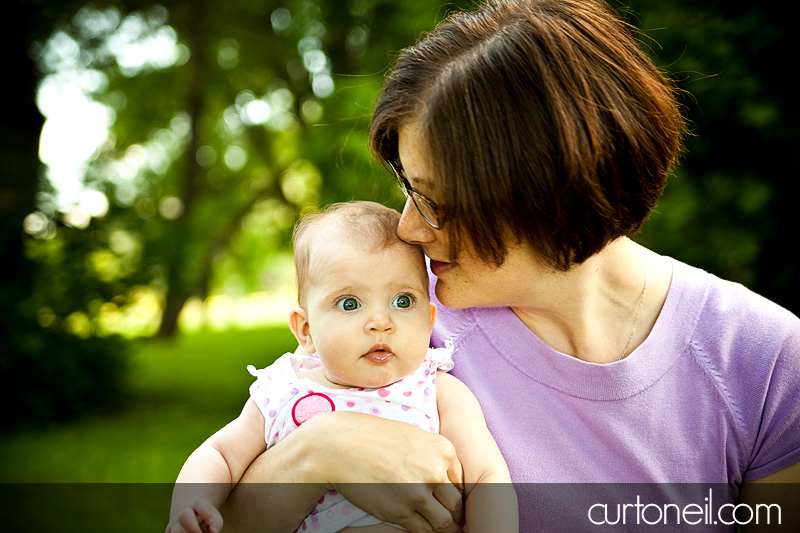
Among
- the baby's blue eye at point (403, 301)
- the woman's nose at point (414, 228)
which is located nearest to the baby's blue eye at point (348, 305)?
the baby's blue eye at point (403, 301)

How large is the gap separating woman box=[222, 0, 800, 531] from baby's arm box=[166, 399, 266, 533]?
0.24 ft

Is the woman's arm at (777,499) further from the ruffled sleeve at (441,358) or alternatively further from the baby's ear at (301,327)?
the baby's ear at (301,327)

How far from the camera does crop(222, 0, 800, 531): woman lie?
5.75 feet

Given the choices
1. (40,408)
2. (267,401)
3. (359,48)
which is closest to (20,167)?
(40,408)

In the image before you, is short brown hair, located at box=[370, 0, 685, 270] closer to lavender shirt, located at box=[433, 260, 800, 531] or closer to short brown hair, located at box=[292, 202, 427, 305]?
short brown hair, located at box=[292, 202, 427, 305]

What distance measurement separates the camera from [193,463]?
177cm

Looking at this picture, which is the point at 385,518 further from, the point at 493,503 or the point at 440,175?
the point at 440,175

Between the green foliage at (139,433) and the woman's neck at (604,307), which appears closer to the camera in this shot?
the woman's neck at (604,307)

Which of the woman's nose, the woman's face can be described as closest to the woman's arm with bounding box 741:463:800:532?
the woman's face

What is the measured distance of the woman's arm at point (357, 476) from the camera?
1.75 meters

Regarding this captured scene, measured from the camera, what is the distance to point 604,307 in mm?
2098

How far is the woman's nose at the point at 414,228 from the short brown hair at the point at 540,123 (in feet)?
0.27

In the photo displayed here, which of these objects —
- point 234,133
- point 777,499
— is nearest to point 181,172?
point 234,133

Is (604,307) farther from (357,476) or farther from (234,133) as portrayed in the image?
(234,133)
